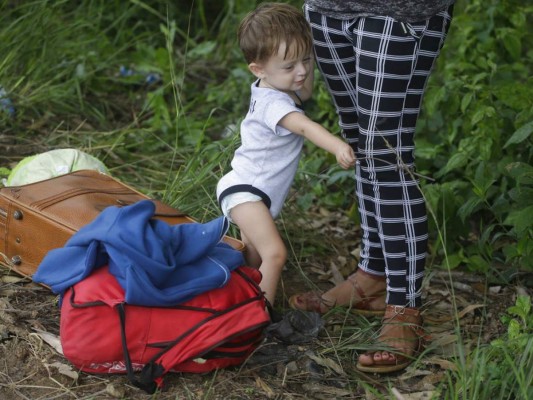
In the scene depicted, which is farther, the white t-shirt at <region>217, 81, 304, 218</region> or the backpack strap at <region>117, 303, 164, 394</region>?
the white t-shirt at <region>217, 81, 304, 218</region>

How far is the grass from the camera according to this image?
11.6ft

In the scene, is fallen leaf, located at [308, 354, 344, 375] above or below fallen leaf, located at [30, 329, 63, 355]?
below

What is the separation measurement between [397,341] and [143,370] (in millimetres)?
960

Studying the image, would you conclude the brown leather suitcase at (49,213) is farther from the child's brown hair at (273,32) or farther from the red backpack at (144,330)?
the child's brown hair at (273,32)

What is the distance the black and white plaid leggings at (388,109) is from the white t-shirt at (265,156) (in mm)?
229

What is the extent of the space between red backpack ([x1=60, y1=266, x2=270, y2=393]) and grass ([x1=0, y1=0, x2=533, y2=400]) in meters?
0.16

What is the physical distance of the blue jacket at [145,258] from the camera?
2936mm

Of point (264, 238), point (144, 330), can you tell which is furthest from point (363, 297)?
point (144, 330)

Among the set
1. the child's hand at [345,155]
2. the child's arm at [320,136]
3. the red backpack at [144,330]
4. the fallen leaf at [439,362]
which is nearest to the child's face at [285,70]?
the child's arm at [320,136]

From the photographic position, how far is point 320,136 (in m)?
3.17

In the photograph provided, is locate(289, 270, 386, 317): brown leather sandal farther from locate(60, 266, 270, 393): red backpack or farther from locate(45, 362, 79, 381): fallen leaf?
locate(45, 362, 79, 381): fallen leaf

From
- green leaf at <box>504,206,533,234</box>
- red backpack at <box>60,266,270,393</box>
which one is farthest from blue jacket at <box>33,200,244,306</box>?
green leaf at <box>504,206,533,234</box>

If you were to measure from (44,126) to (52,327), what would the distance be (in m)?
1.94

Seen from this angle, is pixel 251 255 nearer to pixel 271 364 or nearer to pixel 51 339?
pixel 271 364
